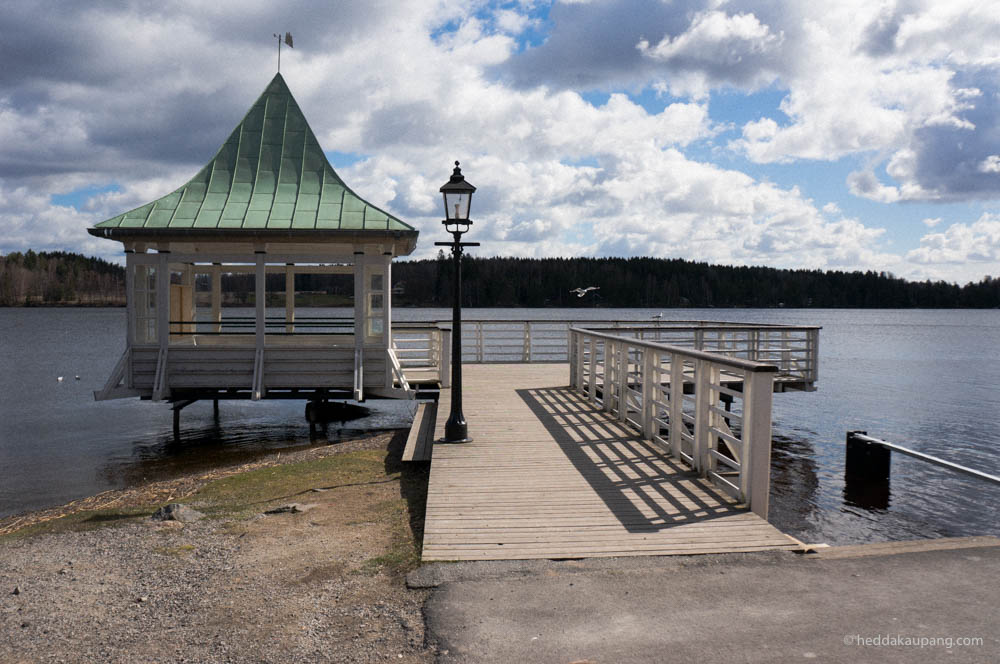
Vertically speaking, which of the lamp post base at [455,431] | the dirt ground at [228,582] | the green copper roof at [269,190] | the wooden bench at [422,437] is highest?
the green copper roof at [269,190]

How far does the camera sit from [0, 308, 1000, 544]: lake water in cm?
1067

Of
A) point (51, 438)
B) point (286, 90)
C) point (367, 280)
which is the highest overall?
point (286, 90)

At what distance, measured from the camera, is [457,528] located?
5492 millimetres

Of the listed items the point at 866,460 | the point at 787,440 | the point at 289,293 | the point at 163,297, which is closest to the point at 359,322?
the point at 289,293

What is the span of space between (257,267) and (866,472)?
1075cm

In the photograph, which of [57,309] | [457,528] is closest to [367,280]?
[457,528]

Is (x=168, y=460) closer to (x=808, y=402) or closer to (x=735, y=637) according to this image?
(x=735, y=637)

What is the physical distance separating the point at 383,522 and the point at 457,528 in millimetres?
1174

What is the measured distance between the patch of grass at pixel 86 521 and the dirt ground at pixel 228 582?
22mm

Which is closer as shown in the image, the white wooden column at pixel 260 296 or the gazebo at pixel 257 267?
the gazebo at pixel 257 267

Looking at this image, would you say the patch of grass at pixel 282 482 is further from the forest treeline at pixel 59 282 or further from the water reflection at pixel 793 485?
the forest treeline at pixel 59 282

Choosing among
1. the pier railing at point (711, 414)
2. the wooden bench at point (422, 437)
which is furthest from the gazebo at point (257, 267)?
the pier railing at point (711, 414)

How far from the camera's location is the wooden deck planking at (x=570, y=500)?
5.08 m

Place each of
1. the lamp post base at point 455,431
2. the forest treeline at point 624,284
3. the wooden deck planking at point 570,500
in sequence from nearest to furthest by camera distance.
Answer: the wooden deck planking at point 570,500 < the lamp post base at point 455,431 < the forest treeline at point 624,284
